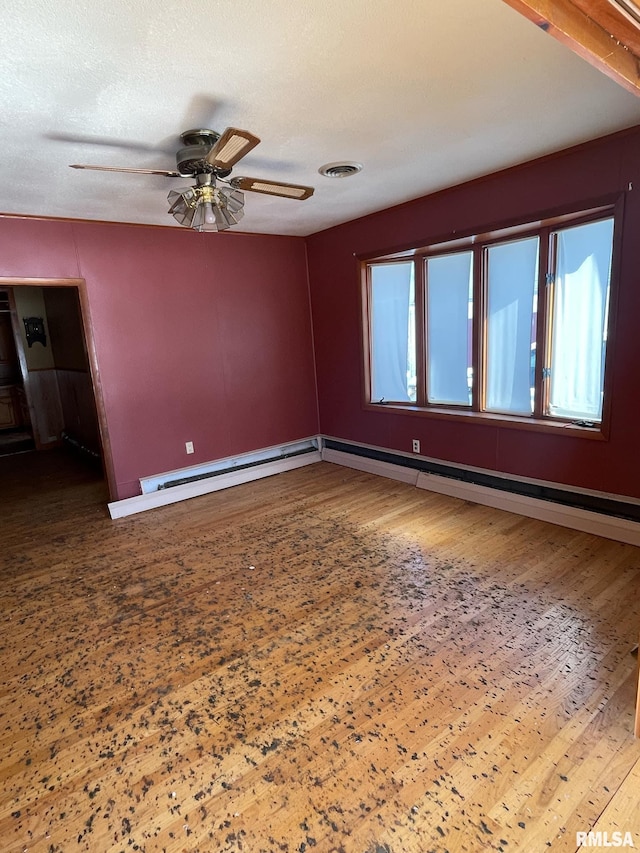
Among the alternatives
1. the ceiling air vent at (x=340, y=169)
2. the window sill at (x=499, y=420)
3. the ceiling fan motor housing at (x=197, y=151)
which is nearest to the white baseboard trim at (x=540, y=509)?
the window sill at (x=499, y=420)

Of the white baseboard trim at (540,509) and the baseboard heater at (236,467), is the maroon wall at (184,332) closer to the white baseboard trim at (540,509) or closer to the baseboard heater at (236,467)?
the baseboard heater at (236,467)

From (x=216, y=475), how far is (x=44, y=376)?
3812mm

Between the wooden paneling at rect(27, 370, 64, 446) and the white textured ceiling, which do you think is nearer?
the white textured ceiling

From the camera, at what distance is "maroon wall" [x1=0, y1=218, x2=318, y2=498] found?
3908mm

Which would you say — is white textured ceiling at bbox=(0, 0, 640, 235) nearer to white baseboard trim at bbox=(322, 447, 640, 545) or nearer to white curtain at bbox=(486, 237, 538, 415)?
white curtain at bbox=(486, 237, 538, 415)

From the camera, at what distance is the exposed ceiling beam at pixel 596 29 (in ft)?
3.23

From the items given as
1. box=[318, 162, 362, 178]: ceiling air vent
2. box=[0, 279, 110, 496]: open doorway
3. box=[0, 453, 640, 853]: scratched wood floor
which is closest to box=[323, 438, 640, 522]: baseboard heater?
box=[0, 453, 640, 853]: scratched wood floor

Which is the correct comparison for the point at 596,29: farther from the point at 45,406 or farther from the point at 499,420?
the point at 45,406

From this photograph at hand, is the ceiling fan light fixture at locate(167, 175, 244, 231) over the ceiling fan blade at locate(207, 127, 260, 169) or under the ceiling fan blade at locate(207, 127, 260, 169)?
under

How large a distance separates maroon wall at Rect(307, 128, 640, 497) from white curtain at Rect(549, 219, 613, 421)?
0.22 metres

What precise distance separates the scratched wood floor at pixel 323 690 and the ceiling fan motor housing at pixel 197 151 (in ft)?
7.74

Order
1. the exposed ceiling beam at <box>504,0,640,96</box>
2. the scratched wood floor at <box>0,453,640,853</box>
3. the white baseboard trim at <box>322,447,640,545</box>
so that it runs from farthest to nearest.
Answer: the white baseboard trim at <box>322,447,640,545</box>
the scratched wood floor at <box>0,453,640,853</box>
the exposed ceiling beam at <box>504,0,640,96</box>

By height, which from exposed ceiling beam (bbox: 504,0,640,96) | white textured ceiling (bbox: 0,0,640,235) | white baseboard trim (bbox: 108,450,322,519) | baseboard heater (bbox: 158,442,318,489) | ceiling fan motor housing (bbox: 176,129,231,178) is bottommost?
white baseboard trim (bbox: 108,450,322,519)

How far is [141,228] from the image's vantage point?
13.4 ft
